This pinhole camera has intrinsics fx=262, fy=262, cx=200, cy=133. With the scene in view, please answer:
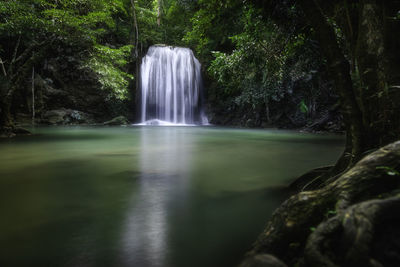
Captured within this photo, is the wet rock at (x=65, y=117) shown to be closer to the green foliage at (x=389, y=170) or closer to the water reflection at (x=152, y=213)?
the water reflection at (x=152, y=213)

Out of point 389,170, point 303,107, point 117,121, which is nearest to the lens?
point 389,170

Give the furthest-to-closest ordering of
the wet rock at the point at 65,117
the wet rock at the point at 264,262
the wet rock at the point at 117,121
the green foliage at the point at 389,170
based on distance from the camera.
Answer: the wet rock at the point at 117,121
the wet rock at the point at 65,117
the green foliage at the point at 389,170
the wet rock at the point at 264,262

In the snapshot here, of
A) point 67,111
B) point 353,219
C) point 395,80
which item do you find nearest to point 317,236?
point 353,219

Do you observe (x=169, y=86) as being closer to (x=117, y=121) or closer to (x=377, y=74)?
(x=117, y=121)

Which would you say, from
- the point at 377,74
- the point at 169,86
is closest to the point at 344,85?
the point at 377,74

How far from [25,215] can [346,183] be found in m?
3.20

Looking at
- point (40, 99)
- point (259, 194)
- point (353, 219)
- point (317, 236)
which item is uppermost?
point (40, 99)

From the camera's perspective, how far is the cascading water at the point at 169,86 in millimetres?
25375

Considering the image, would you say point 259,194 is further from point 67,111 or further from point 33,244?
point 67,111

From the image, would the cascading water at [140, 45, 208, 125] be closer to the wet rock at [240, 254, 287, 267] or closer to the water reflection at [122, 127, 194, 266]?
the water reflection at [122, 127, 194, 266]

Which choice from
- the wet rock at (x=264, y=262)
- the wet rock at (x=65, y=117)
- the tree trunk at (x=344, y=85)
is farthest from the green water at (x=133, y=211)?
the wet rock at (x=65, y=117)

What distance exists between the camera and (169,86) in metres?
25.6

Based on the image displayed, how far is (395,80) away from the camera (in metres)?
2.75

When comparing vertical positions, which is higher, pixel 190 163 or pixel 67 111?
pixel 67 111
